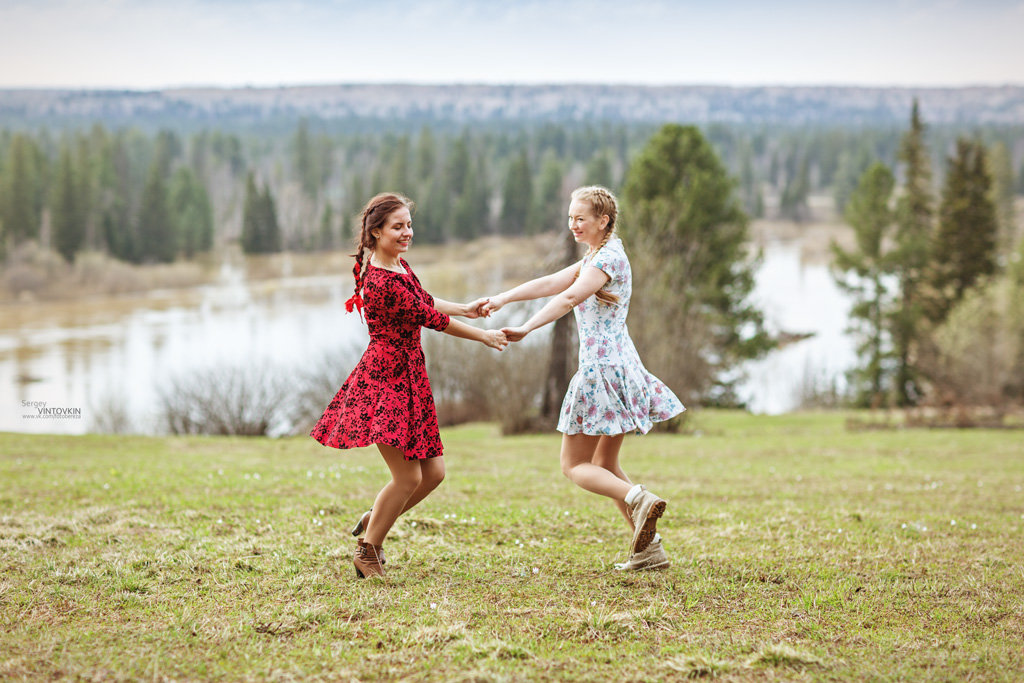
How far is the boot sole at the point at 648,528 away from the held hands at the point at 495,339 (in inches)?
51.3

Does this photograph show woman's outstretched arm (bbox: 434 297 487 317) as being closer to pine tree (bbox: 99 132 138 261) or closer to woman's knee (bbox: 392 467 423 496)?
woman's knee (bbox: 392 467 423 496)

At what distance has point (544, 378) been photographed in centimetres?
2400

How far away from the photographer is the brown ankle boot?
5.21 metres

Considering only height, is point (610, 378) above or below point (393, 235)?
below

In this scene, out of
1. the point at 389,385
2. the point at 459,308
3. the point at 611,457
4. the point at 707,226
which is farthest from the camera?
the point at 707,226

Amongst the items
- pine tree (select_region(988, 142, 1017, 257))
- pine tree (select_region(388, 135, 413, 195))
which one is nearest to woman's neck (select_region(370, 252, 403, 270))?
pine tree (select_region(988, 142, 1017, 257))

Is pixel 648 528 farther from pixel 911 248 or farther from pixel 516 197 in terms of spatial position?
pixel 516 197

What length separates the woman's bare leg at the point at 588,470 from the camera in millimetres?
5227

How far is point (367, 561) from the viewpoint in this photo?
205 inches

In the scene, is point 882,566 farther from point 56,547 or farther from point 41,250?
point 41,250

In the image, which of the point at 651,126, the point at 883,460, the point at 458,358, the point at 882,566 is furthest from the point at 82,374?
the point at 651,126

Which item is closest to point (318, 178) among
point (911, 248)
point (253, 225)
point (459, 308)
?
point (253, 225)

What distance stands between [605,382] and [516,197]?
260 ft

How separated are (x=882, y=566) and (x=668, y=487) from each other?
12.7 ft
